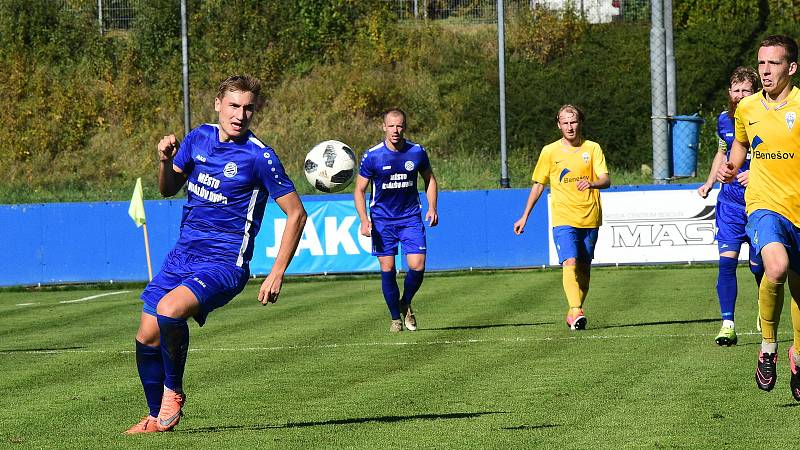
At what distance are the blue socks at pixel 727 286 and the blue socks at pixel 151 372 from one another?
572 cm

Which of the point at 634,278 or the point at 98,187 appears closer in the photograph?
the point at 634,278

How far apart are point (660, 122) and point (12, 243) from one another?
38.5ft

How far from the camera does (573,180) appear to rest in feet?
44.7

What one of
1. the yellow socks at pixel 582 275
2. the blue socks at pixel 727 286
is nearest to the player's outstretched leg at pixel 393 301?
the yellow socks at pixel 582 275

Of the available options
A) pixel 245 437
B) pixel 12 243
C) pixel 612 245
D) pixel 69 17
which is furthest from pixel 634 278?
pixel 69 17

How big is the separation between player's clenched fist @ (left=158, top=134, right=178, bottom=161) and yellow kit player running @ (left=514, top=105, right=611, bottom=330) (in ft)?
21.7

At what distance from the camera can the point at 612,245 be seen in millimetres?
23234

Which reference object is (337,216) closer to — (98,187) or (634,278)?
(634,278)

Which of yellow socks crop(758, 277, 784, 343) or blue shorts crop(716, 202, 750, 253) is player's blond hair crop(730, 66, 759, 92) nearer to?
blue shorts crop(716, 202, 750, 253)

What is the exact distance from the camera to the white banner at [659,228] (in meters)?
23.1

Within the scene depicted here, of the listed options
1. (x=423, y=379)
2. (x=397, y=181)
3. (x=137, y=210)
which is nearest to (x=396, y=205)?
(x=397, y=181)

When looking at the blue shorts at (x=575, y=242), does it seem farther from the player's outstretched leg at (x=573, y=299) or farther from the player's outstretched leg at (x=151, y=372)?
the player's outstretched leg at (x=151, y=372)

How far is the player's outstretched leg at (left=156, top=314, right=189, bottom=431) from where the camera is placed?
7477 millimetres

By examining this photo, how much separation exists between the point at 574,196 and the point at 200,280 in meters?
6.75
